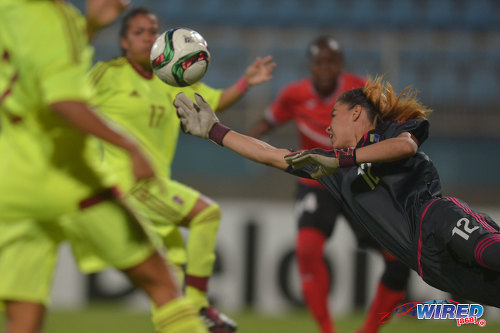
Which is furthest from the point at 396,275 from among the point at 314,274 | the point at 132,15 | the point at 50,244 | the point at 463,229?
the point at 50,244

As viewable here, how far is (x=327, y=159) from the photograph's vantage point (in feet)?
10.6

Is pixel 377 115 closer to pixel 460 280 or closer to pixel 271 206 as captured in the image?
pixel 460 280

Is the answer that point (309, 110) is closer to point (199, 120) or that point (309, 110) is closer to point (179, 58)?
point (179, 58)

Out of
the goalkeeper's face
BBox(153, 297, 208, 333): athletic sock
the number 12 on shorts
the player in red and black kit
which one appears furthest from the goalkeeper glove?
the player in red and black kit

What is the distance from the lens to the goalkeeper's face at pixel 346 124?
11.8ft

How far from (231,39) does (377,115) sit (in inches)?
224

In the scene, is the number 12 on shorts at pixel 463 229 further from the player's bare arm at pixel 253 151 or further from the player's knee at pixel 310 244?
the player's knee at pixel 310 244

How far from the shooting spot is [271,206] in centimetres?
743

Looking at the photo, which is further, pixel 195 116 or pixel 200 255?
pixel 200 255

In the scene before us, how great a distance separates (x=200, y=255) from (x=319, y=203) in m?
1.41

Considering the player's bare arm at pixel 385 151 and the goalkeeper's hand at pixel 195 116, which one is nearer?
the player's bare arm at pixel 385 151

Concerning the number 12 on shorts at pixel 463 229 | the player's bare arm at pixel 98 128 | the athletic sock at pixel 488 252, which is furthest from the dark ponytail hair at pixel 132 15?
the athletic sock at pixel 488 252

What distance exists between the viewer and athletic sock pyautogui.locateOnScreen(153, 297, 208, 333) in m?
2.88

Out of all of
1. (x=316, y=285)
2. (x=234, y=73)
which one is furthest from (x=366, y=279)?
(x=234, y=73)
